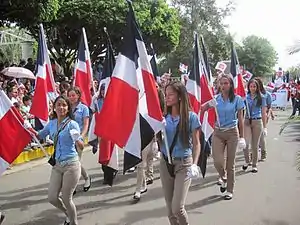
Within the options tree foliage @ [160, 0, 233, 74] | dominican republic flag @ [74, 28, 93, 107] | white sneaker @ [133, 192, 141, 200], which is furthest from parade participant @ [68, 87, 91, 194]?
tree foliage @ [160, 0, 233, 74]

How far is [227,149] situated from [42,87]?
3509 mm

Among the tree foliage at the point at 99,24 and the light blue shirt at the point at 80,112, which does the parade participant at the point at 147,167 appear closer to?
the light blue shirt at the point at 80,112

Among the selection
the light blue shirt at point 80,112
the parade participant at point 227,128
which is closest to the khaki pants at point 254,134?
the parade participant at point 227,128

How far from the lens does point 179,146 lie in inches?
197

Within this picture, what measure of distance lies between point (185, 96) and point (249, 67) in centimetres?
6396

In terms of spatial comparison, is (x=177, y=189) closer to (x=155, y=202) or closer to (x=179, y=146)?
(x=179, y=146)

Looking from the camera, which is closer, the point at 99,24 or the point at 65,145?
the point at 65,145

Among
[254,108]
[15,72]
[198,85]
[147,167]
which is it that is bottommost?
[147,167]

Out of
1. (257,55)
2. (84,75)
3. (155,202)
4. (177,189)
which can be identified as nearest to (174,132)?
(177,189)

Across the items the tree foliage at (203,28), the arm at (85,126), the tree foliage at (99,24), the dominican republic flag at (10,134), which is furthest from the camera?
the tree foliage at (203,28)

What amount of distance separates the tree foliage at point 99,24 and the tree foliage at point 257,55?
122ft

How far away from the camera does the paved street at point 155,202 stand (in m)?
6.41

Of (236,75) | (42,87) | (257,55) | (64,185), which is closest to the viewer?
(64,185)

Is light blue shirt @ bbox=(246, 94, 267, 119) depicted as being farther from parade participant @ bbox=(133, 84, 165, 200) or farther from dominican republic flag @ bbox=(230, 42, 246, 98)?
parade participant @ bbox=(133, 84, 165, 200)
